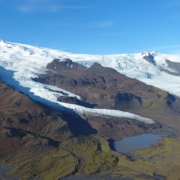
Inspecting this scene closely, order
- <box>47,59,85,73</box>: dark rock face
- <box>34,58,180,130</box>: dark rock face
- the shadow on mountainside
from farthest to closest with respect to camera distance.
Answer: <box>47,59,85,73</box>: dark rock face, <box>34,58,180,130</box>: dark rock face, the shadow on mountainside

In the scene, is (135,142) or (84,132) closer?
(135,142)

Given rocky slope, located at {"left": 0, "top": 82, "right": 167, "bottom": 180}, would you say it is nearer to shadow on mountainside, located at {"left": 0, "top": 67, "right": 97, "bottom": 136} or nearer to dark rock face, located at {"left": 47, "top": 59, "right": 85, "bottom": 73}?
shadow on mountainside, located at {"left": 0, "top": 67, "right": 97, "bottom": 136}

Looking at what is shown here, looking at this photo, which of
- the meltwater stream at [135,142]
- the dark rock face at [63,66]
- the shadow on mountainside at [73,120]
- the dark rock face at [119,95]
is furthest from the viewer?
the dark rock face at [63,66]

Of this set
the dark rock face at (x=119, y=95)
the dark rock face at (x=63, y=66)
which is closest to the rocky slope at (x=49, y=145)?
the dark rock face at (x=119, y=95)

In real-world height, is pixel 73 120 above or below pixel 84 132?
above

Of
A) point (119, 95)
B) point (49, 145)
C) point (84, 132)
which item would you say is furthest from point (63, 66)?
point (49, 145)

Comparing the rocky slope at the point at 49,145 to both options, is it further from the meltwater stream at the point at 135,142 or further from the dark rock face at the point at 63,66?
the dark rock face at the point at 63,66

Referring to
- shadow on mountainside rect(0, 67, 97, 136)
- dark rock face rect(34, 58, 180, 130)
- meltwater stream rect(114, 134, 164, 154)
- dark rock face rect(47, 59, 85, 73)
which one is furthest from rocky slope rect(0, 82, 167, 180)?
dark rock face rect(47, 59, 85, 73)

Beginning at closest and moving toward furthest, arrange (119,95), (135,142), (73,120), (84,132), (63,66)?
(135,142) < (84,132) < (73,120) < (119,95) < (63,66)

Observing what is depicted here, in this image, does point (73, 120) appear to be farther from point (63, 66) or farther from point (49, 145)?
point (63, 66)
